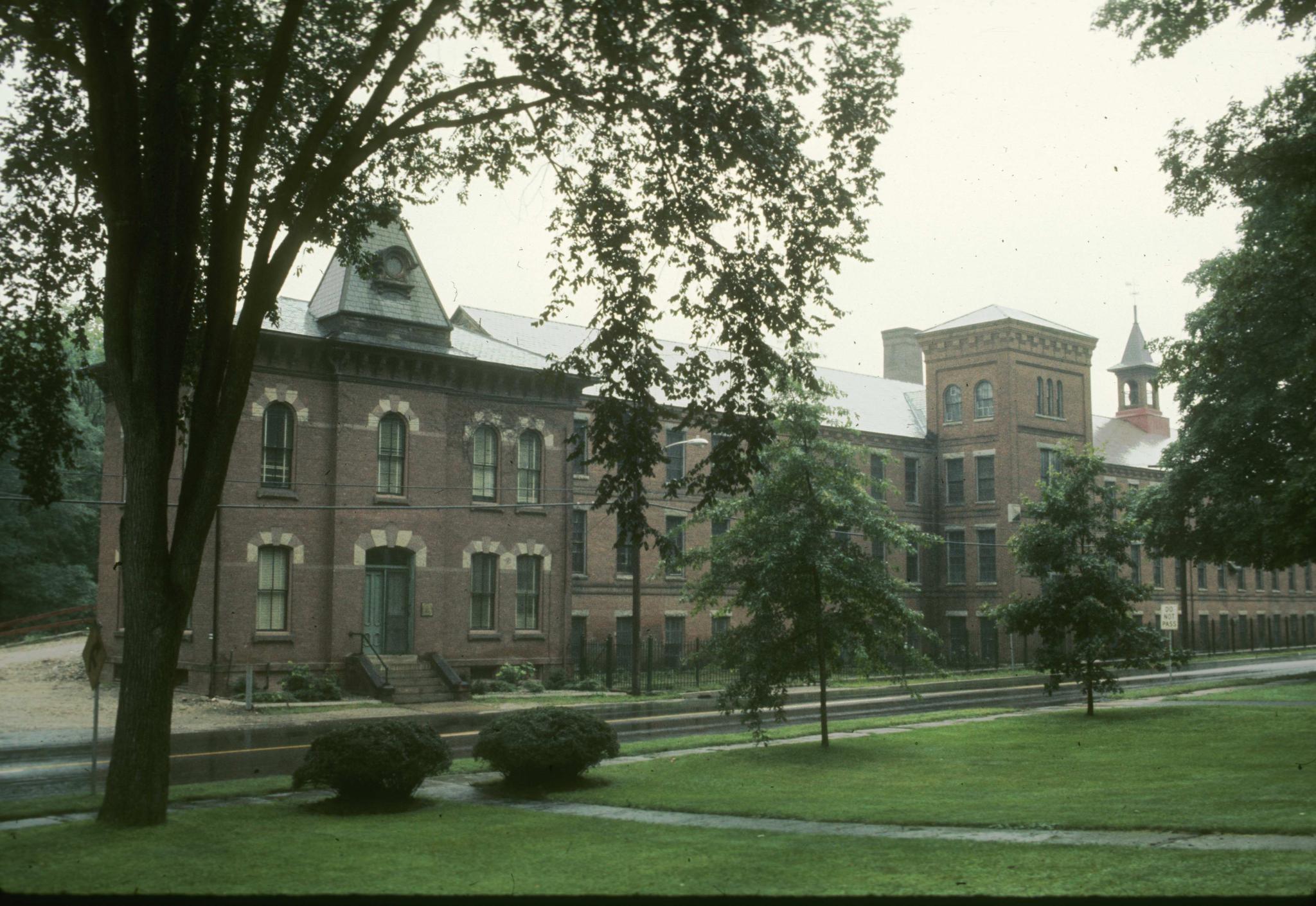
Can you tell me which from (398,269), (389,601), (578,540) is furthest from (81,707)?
(578,540)

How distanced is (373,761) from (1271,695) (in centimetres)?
2616

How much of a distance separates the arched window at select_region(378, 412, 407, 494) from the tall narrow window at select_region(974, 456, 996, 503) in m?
32.8

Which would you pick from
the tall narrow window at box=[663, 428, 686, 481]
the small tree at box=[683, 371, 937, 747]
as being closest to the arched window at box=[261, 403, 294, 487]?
the tall narrow window at box=[663, 428, 686, 481]

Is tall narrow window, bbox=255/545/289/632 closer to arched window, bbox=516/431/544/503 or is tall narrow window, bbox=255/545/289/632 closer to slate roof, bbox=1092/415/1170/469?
arched window, bbox=516/431/544/503

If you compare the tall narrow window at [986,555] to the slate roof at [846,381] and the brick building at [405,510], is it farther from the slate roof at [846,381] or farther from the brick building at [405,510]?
the brick building at [405,510]

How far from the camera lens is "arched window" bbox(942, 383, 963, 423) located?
6015cm

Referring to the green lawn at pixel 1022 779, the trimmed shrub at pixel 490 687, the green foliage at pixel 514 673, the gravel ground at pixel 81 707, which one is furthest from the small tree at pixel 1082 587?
the green foliage at pixel 514 673

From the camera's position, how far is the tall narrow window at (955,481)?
6012 cm

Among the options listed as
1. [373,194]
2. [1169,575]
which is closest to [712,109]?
[373,194]

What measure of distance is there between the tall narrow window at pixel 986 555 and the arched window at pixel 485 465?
29.4 metres

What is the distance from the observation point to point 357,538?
3469 cm

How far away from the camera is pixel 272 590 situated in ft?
109

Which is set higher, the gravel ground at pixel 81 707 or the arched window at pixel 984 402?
the arched window at pixel 984 402

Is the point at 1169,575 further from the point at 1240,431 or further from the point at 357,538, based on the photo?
the point at 357,538
